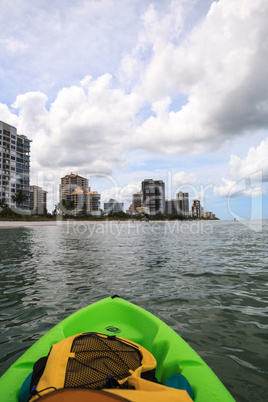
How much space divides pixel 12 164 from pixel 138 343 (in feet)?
345

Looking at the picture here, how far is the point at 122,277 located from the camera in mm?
9164

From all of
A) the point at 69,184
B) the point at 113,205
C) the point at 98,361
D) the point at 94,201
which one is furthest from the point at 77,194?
the point at 98,361

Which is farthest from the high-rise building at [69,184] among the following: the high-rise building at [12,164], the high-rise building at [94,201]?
the high-rise building at [12,164]

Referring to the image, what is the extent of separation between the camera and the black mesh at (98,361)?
2.07 meters

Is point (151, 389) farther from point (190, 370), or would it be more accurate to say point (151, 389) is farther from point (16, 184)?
point (16, 184)

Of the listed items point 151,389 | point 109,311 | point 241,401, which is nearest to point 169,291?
point 109,311

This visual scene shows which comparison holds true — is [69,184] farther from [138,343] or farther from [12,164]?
[138,343]

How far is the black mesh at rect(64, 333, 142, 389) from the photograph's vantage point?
2.07 metres

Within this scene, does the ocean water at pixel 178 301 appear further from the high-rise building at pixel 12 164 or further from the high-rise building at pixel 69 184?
the high-rise building at pixel 69 184

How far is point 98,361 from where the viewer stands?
7.57 ft

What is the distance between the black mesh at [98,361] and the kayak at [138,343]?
54 centimetres

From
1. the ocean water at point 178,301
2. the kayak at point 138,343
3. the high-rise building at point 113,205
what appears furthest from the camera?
the high-rise building at point 113,205

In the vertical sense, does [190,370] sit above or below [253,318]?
above

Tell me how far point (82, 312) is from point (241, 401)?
2673mm
